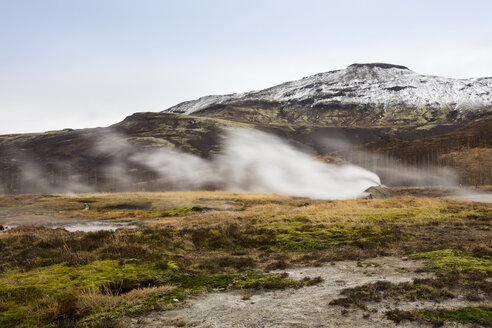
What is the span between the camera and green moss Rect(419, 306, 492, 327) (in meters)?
7.53

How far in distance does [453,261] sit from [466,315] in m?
5.97

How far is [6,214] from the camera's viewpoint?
58188mm

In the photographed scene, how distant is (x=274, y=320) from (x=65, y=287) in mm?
6977

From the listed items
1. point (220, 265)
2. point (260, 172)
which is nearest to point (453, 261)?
point (220, 265)

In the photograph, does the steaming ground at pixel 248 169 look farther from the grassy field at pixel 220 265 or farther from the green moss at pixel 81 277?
the green moss at pixel 81 277

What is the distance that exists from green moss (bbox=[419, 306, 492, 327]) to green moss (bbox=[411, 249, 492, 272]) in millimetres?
4250

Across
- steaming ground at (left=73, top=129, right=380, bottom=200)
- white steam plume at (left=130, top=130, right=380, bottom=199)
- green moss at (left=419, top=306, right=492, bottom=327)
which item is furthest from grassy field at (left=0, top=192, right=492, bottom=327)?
white steam plume at (left=130, top=130, right=380, bottom=199)

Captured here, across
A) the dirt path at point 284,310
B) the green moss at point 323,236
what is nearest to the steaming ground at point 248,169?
the green moss at point 323,236

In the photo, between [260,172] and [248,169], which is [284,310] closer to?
[260,172]

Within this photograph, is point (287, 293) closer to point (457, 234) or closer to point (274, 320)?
point (274, 320)

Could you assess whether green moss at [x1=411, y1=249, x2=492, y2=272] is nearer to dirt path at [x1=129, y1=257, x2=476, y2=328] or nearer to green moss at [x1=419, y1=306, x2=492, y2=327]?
dirt path at [x1=129, y1=257, x2=476, y2=328]

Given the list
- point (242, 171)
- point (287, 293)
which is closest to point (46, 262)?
point (287, 293)

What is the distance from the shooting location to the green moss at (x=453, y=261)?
480 inches

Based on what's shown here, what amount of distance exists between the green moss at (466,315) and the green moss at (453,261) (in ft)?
13.9
